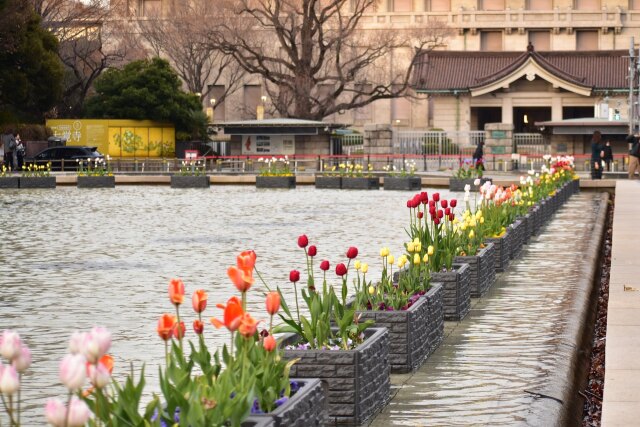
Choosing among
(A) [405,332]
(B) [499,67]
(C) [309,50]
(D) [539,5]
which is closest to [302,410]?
(A) [405,332]

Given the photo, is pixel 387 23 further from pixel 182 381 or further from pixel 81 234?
pixel 182 381

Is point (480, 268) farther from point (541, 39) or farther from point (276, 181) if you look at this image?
point (541, 39)

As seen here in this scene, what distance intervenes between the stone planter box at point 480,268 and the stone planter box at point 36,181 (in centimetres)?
3213

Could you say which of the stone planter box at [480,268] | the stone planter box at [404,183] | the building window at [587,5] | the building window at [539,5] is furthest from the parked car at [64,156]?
the building window at [587,5]

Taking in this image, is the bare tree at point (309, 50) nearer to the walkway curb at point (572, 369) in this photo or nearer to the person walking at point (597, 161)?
the person walking at point (597, 161)

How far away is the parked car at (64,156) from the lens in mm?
60812

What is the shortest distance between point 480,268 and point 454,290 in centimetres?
208

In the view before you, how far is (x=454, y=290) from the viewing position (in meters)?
13.3

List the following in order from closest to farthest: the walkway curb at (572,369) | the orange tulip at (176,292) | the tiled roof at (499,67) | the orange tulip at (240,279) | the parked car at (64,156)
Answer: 1. the orange tulip at (176,292)
2. the orange tulip at (240,279)
3. the walkway curb at (572,369)
4. the parked car at (64,156)
5. the tiled roof at (499,67)

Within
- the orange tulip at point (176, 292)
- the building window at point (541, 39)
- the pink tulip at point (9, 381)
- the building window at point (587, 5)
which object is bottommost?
the pink tulip at point (9, 381)

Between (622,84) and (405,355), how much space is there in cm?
6995

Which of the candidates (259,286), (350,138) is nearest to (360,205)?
(259,286)

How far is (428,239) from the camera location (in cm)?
1445

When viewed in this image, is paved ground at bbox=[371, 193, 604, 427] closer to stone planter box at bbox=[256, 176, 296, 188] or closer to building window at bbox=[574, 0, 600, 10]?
stone planter box at bbox=[256, 176, 296, 188]
